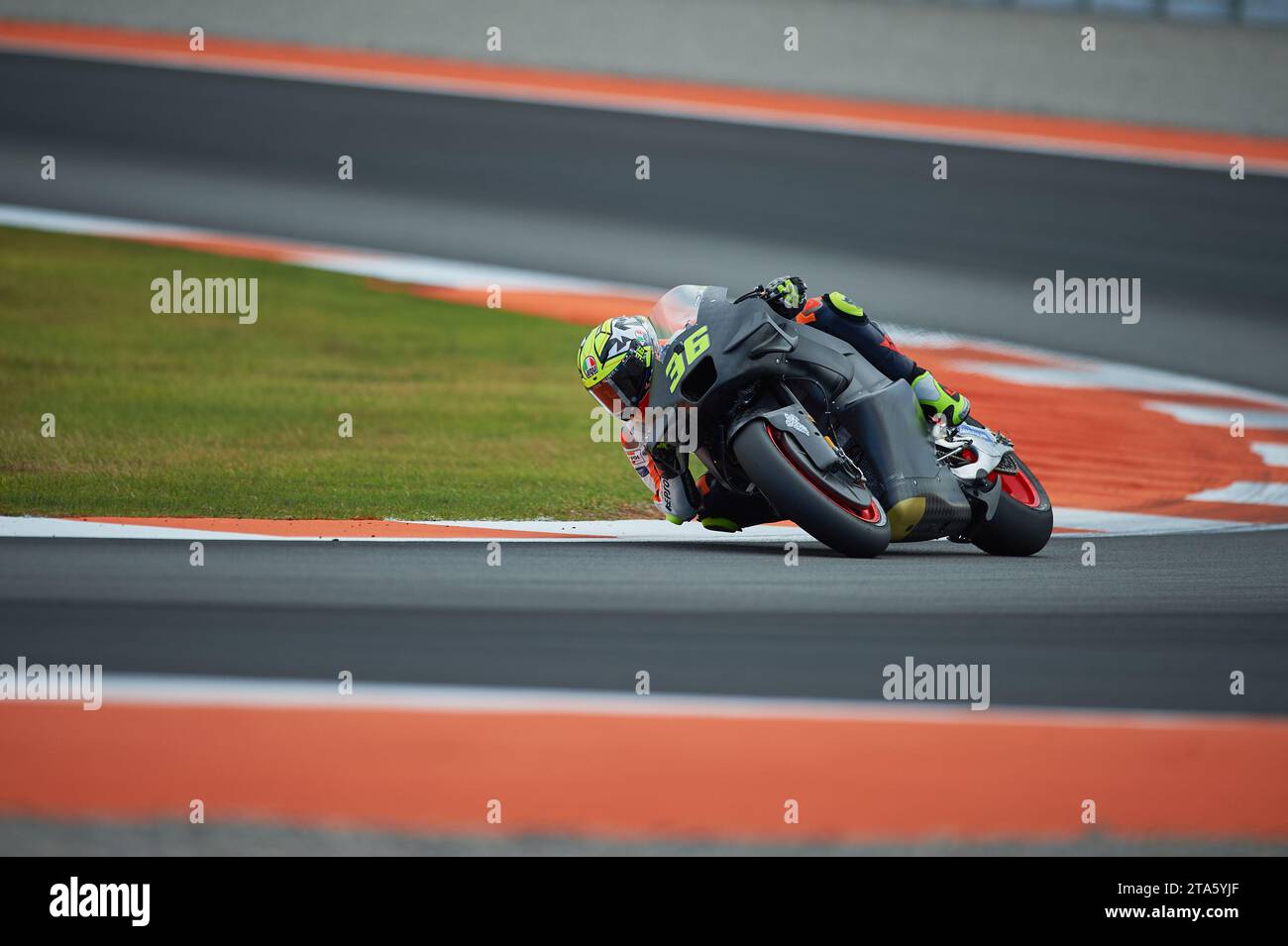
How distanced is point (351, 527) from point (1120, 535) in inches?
166

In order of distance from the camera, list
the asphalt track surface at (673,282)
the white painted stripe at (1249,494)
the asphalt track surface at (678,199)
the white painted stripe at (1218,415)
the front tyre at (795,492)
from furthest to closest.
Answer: the asphalt track surface at (678,199)
the white painted stripe at (1218,415)
the white painted stripe at (1249,494)
the front tyre at (795,492)
the asphalt track surface at (673,282)

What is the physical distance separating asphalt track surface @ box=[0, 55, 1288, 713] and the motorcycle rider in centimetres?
26

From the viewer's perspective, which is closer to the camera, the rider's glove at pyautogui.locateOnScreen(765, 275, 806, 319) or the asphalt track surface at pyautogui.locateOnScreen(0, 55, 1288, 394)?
the rider's glove at pyautogui.locateOnScreen(765, 275, 806, 319)

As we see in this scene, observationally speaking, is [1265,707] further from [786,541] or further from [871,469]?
[786,541]

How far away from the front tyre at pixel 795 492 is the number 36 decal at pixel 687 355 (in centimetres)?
46

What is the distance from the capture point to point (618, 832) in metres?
5.60

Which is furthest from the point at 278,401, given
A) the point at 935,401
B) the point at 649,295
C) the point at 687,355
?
the point at 935,401

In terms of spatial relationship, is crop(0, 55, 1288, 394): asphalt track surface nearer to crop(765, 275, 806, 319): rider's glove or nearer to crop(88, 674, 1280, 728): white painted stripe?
crop(765, 275, 806, 319): rider's glove

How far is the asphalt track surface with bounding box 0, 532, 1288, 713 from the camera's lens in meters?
6.89

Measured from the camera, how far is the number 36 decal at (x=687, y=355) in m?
8.56

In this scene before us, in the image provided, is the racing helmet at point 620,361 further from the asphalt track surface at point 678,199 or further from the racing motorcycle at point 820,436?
the asphalt track surface at point 678,199
